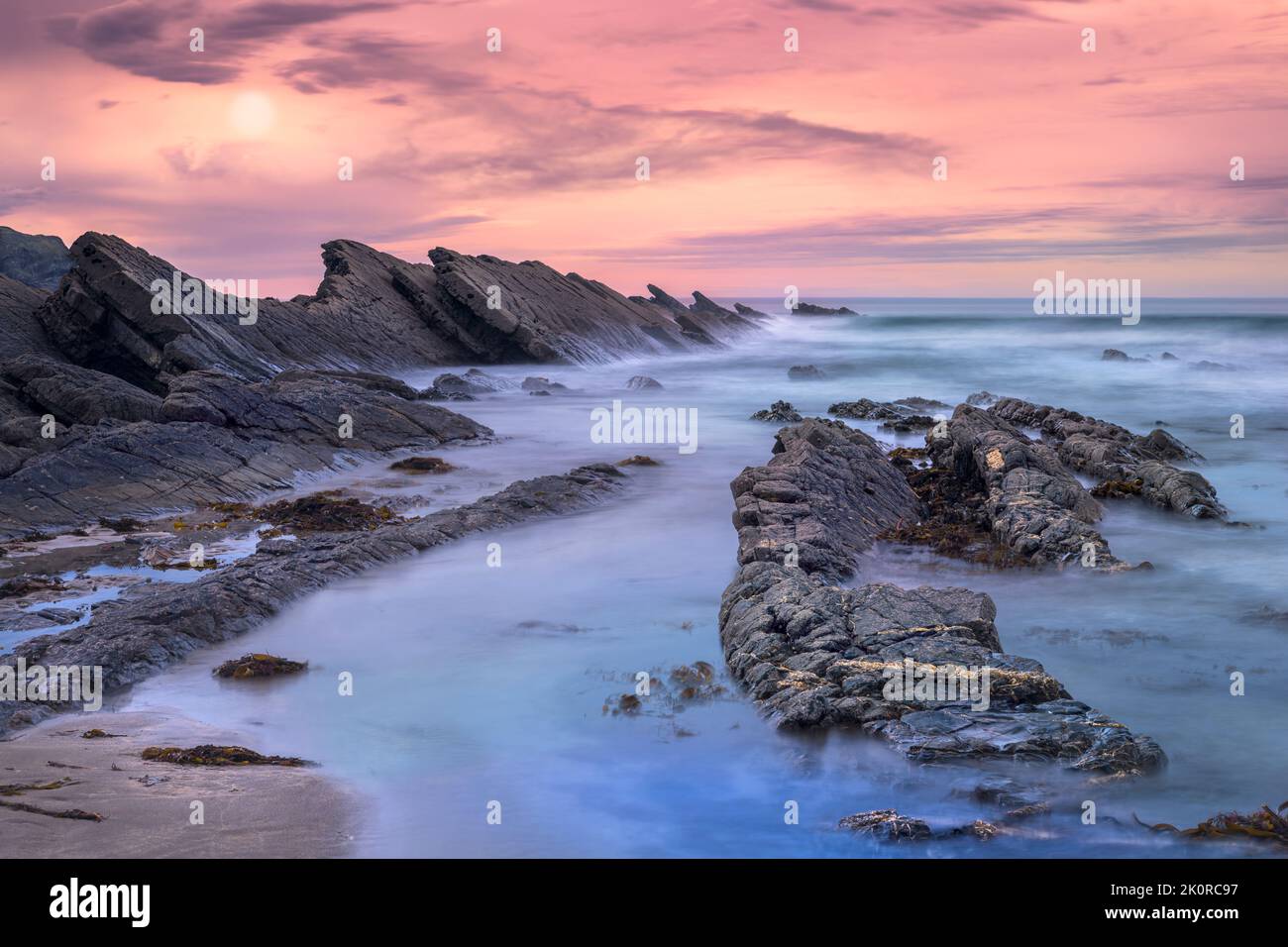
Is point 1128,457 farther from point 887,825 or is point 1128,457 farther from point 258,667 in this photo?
point 258,667

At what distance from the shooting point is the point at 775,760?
23.7ft

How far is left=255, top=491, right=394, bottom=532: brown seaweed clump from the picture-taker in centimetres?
1474

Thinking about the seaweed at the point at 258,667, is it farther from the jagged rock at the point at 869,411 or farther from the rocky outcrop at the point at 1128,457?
the jagged rock at the point at 869,411

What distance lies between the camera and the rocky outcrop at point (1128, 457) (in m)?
15.4

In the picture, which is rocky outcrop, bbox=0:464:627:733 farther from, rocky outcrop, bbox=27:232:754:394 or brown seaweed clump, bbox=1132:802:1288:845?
rocky outcrop, bbox=27:232:754:394

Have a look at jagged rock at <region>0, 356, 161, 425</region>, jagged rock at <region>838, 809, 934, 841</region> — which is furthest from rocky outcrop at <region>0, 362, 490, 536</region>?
jagged rock at <region>838, 809, 934, 841</region>

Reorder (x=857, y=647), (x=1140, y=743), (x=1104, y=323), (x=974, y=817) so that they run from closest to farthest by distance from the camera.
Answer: (x=974, y=817) < (x=1140, y=743) < (x=857, y=647) < (x=1104, y=323)

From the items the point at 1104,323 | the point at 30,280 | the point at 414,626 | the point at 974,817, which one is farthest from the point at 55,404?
the point at 1104,323

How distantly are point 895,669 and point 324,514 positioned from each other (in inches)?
377

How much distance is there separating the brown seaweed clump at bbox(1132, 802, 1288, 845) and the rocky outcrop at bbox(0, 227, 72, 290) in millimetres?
70644

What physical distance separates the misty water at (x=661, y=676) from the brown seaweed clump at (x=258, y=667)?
0.16m

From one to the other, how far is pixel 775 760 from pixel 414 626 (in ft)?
14.4

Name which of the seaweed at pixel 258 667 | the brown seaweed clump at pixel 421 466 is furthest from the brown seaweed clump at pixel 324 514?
the seaweed at pixel 258 667
